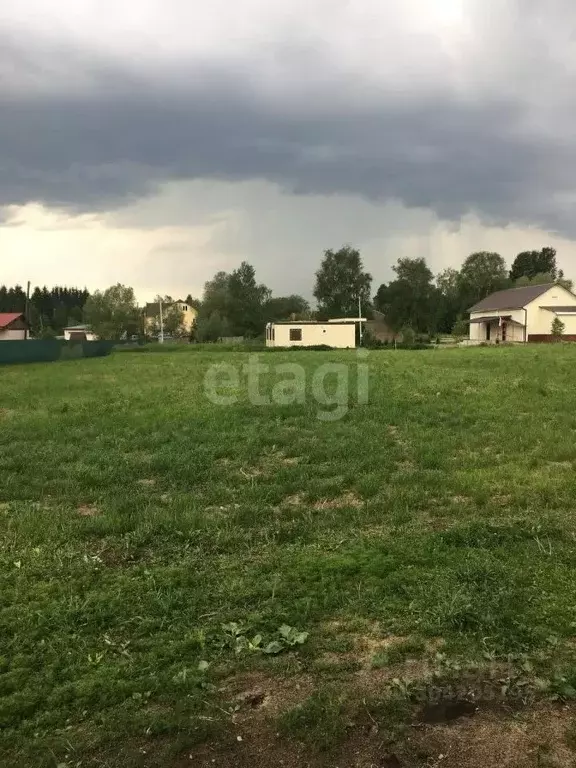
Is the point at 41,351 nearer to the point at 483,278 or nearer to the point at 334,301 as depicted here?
the point at 334,301

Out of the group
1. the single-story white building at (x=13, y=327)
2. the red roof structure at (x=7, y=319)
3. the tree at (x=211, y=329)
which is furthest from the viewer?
the tree at (x=211, y=329)

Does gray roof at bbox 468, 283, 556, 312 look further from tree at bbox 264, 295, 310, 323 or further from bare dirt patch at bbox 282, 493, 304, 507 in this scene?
bare dirt patch at bbox 282, 493, 304, 507

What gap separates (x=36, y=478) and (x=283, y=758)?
5.36 metres

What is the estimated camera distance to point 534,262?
112312mm

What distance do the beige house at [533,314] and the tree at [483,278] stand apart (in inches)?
1176

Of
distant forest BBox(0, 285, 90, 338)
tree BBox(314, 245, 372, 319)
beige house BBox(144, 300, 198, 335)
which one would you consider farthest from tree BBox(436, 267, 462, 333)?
distant forest BBox(0, 285, 90, 338)

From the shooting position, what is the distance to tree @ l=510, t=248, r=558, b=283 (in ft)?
363

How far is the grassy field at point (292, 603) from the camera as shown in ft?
8.56

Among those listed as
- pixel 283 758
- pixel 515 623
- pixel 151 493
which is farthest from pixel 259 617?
pixel 151 493

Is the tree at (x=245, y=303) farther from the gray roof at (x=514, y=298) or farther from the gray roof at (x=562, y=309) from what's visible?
the gray roof at (x=562, y=309)

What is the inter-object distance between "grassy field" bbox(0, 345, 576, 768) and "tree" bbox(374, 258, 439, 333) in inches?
2756

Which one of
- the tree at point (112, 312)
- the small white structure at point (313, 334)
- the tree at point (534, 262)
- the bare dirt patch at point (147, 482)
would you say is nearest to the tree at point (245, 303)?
the tree at point (112, 312)

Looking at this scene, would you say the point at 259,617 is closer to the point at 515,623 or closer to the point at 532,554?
the point at 515,623

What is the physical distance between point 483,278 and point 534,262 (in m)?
28.6
